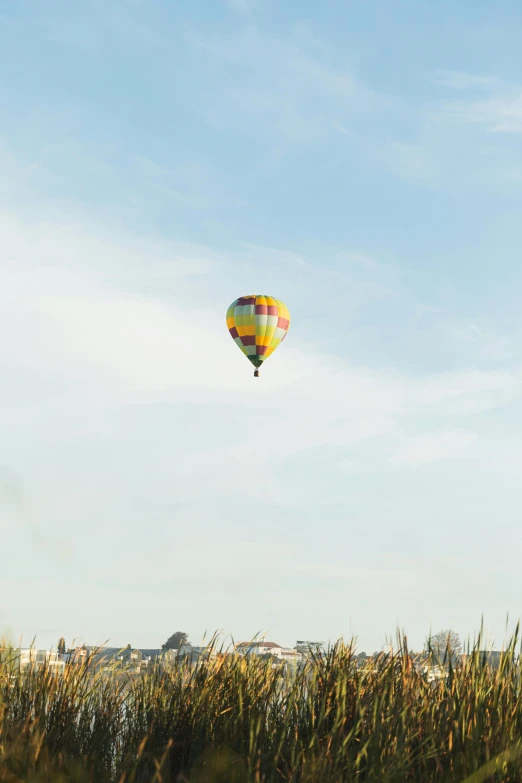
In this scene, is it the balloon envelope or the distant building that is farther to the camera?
the balloon envelope

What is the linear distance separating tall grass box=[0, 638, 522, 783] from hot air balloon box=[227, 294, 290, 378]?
2557 centimetres

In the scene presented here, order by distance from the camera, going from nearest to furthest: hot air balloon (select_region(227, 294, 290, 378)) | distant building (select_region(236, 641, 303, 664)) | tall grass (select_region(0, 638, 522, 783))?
tall grass (select_region(0, 638, 522, 783))
distant building (select_region(236, 641, 303, 664))
hot air balloon (select_region(227, 294, 290, 378))

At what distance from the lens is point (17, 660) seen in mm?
11227

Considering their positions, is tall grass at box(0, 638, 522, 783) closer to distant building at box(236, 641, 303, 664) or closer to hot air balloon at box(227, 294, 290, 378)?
distant building at box(236, 641, 303, 664)

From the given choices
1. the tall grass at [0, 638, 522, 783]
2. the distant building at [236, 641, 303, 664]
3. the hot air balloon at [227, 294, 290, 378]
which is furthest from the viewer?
the hot air balloon at [227, 294, 290, 378]

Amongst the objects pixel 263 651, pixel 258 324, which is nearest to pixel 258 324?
pixel 258 324

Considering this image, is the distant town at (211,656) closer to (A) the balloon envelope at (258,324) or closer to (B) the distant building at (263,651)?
(B) the distant building at (263,651)

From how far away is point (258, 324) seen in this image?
36406 millimetres

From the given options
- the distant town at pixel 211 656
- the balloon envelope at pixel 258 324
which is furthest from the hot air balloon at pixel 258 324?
the distant town at pixel 211 656

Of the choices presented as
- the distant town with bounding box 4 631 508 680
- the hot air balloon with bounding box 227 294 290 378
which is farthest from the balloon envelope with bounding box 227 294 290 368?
the distant town with bounding box 4 631 508 680

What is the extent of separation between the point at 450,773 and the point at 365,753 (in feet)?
3.04

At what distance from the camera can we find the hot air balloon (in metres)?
36.5

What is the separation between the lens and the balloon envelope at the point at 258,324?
120 feet

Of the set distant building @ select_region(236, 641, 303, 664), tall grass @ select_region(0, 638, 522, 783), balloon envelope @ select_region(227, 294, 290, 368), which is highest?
balloon envelope @ select_region(227, 294, 290, 368)
